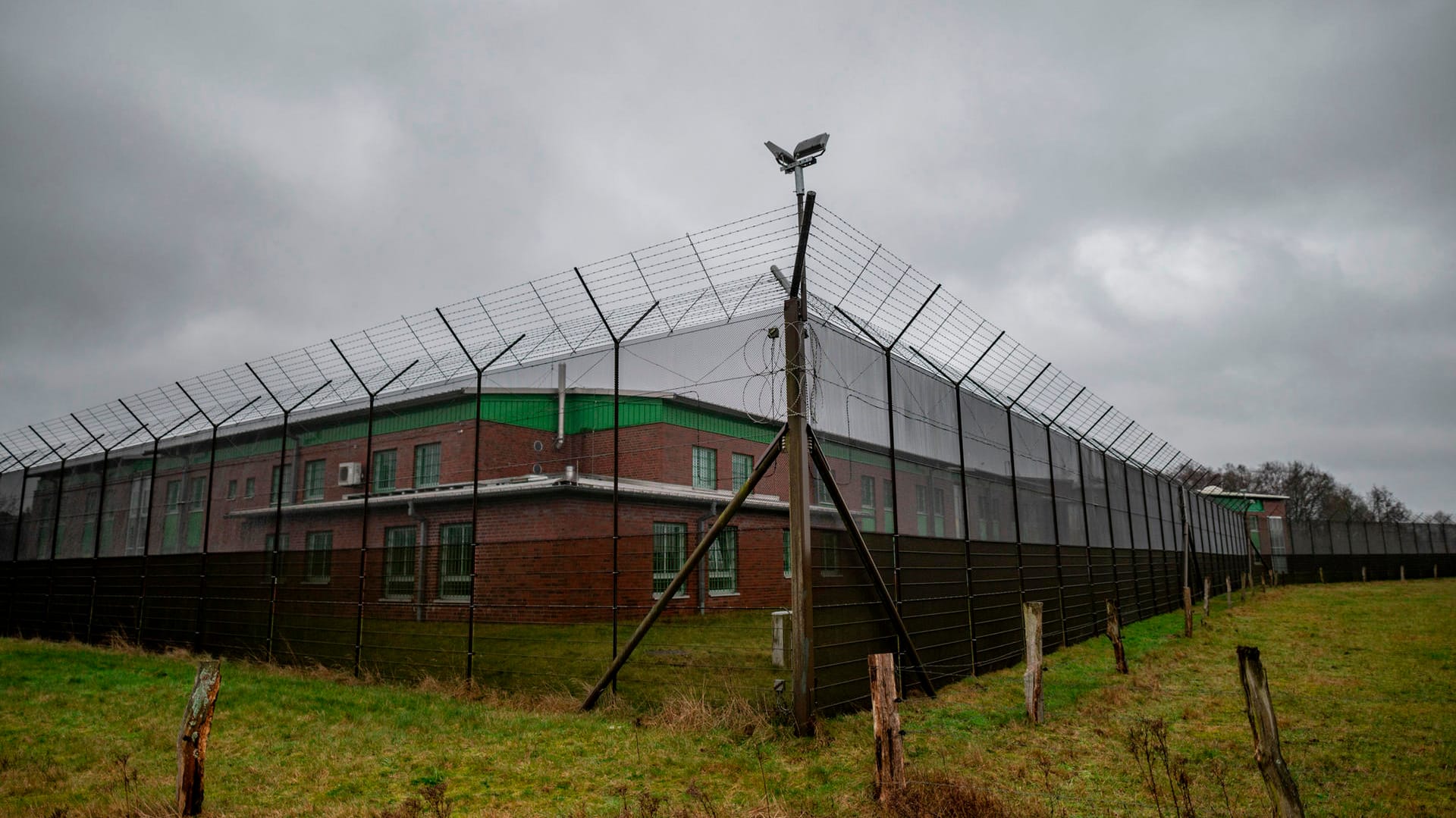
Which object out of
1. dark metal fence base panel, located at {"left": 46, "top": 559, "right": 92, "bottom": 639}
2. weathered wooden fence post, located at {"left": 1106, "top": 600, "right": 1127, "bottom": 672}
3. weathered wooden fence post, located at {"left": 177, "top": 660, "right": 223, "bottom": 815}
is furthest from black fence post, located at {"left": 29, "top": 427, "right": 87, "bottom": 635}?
weathered wooden fence post, located at {"left": 1106, "top": 600, "right": 1127, "bottom": 672}

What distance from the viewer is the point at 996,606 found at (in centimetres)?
1188

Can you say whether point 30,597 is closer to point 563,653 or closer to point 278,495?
point 278,495

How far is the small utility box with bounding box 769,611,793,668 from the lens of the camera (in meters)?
7.98

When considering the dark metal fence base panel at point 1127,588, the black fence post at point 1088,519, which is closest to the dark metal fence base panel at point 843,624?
the black fence post at point 1088,519

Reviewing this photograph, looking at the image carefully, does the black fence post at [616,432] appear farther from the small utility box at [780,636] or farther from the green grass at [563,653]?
the small utility box at [780,636]

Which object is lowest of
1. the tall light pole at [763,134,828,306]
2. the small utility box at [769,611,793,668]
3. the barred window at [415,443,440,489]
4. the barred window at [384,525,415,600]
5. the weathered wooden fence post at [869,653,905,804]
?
the weathered wooden fence post at [869,653,905,804]

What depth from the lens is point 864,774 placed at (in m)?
6.24

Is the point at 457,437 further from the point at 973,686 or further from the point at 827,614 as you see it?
the point at 973,686

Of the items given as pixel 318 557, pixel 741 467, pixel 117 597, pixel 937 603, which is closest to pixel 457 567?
pixel 318 557

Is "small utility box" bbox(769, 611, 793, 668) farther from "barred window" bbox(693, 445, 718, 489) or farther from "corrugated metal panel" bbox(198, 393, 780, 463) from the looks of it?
"barred window" bbox(693, 445, 718, 489)

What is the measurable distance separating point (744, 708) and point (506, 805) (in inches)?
99.7

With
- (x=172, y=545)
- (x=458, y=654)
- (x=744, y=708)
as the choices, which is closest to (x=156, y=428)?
(x=172, y=545)

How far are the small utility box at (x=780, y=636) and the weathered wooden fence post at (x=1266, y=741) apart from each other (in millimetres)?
4382

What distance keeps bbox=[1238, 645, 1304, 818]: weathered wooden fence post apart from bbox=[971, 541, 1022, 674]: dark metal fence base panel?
7264 millimetres
